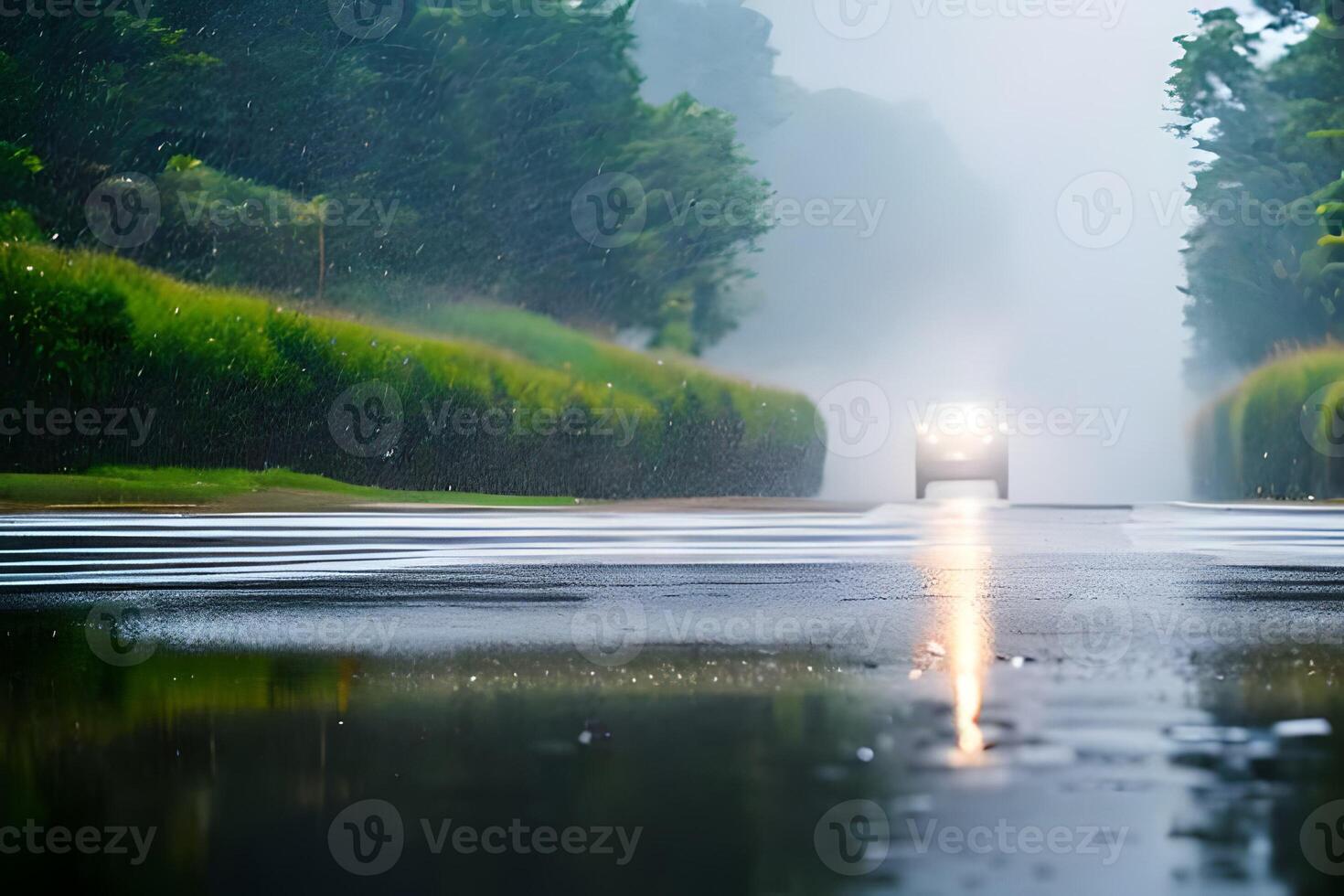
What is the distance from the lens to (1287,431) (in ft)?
92.4

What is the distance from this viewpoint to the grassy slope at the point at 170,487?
1948 cm

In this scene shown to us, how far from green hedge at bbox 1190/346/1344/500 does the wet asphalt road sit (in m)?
14.4

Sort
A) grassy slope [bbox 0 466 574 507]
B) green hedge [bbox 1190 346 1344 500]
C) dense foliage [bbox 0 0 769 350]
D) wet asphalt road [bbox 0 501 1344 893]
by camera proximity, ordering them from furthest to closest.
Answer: dense foliage [bbox 0 0 769 350] → green hedge [bbox 1190 346 1344 500] → grassy slope [bbox 0 466 574 507] → wet asphalt road [bbox 0 501 1344 893]

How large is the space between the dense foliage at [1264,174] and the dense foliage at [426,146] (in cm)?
1078

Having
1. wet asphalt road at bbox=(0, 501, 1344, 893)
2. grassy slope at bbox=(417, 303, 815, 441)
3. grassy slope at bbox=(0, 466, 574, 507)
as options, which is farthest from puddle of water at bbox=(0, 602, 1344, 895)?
grassy slope at bbox=(417, 303, 815, 441)

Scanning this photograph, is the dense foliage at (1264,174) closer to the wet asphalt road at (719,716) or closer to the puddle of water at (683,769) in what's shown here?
the wet asphalt road at (719,716)

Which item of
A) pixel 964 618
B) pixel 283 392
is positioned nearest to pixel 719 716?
pixel 964 618

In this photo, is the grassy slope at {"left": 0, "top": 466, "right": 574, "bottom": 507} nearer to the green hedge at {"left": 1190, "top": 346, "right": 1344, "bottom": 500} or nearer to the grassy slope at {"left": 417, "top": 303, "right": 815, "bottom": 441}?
the grassy slope at {"left": 417, "top": 303, "right": 815, "bottom": 441}

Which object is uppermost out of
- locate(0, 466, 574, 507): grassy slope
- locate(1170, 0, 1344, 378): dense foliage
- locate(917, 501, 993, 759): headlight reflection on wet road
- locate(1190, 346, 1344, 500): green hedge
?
locate(1170, 0, 1344, 378): dense foliage

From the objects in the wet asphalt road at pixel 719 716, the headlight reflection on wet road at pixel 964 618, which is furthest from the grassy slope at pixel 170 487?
the headlight reflection on wet road at pixel 964 618

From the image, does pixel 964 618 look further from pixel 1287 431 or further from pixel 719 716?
pixel 1287 431

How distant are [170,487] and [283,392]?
278cm

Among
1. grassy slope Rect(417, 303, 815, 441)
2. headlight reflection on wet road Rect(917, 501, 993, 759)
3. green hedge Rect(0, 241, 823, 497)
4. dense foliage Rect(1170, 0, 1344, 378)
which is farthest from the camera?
dense foliage Rect(1170, 0, 1344, 378)

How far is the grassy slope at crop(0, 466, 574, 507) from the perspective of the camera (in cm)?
1948
